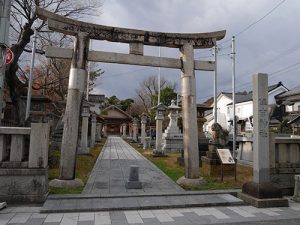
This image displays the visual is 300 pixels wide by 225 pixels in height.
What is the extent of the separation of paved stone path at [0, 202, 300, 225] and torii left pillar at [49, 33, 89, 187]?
207 centimetres

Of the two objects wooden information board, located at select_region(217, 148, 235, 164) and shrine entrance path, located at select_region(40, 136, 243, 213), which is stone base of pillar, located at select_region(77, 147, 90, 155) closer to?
shrine entrance path, located at select_region(40, 136, 243, 213)

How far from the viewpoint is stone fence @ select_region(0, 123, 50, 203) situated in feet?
25.8

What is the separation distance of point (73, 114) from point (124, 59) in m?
2.55

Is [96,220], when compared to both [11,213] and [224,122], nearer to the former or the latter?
[11,213]

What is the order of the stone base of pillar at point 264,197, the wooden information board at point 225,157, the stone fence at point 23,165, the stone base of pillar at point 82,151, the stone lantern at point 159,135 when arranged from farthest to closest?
the stone lantern at point 159,135, the stone base of pillar at point 82,151, the wooden information board at point 225,157, the stone base of pillar at point 264,197, the stone fence at point 23,165

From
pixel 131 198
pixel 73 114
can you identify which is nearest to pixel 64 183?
pixel 73 114

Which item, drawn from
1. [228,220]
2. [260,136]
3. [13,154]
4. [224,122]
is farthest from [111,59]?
[224,122]

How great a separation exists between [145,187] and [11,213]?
4298 mm

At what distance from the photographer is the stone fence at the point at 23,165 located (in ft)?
25.8

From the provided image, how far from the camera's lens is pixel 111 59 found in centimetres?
1025

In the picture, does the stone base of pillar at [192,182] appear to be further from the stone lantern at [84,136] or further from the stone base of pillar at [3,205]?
the stone lantern at [84,136]

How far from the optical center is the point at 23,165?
8.05 metres

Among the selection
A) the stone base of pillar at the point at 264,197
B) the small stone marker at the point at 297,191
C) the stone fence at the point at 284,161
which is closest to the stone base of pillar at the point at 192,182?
the stone base of pillar at the point at 264,197

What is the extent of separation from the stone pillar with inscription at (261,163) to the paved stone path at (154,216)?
347 mm
